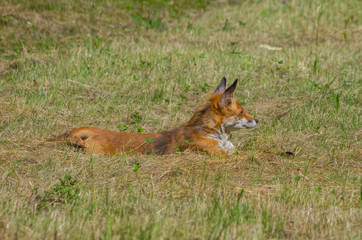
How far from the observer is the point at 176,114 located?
28.9ft

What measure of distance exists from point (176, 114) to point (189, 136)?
186 cm

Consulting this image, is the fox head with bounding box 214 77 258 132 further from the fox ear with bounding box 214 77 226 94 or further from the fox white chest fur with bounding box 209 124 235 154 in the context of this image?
the fox ear with bounding box 214 77 226 94

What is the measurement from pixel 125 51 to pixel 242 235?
8045 millimetres

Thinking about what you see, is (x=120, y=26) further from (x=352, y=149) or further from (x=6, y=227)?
(x=6, y=227)

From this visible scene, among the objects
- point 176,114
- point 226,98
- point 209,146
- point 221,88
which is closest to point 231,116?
point 226,98

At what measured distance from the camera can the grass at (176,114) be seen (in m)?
4.62

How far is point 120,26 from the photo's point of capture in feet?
47.2

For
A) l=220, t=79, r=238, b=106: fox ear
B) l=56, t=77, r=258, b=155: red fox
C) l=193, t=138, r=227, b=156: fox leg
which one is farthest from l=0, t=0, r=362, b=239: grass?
l=220, t=79, r=238, b=106: fox ear

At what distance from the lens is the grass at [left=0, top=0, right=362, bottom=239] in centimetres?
462

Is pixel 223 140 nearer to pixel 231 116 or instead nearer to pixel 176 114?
pixel 231 116

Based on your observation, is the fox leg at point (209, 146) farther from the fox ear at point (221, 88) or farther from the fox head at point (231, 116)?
the fox ear at point (221, 88)

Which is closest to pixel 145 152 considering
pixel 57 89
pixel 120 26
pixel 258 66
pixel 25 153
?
pixel 25 153

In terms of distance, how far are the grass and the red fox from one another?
300 millimetres

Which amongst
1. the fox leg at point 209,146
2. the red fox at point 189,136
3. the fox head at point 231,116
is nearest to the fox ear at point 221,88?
the red fox at point 189,136
